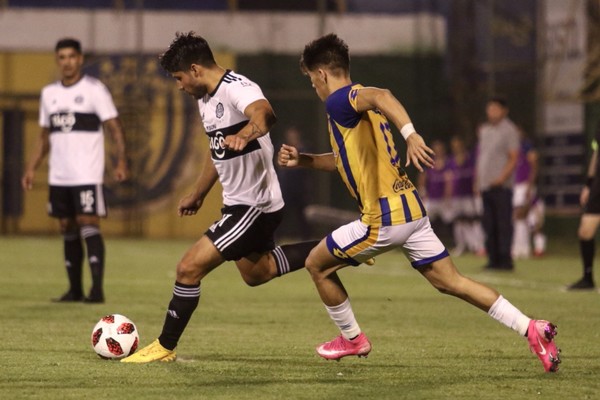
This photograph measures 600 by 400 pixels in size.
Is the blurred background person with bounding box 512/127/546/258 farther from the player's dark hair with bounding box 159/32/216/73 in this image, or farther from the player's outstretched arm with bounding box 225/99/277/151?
the player's outstretched arm with bounding box 225/99/277/151

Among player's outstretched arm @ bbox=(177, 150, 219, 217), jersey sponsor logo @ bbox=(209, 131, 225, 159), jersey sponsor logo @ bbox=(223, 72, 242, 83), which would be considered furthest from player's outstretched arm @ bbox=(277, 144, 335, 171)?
player's outstretched arm @ bbox=(177, 150, 219, 217)

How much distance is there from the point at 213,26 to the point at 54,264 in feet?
35.5

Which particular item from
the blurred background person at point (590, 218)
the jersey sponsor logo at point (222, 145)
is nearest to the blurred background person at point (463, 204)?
the blurred background person at point (590, 218)

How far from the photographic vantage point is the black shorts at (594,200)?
480 inches

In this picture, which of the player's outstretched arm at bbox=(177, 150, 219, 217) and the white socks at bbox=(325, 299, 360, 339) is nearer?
the white socks at bbox=(325, 299, 360, 339)

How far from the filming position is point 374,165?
262 inches

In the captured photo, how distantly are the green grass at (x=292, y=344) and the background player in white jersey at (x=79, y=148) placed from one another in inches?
28.6

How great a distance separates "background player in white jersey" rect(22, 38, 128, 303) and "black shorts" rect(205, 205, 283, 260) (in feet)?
11.3

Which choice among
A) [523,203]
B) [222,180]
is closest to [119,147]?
[222,180]

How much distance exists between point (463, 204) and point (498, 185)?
5584 millimetres

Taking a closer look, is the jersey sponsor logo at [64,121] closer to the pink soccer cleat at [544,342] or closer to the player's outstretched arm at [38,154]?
the player's outstretched arm at [38,154]

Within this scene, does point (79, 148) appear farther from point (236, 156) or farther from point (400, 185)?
point (400, 185)

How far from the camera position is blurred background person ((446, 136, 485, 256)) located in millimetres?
20672

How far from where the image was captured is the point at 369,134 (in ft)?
21.7
